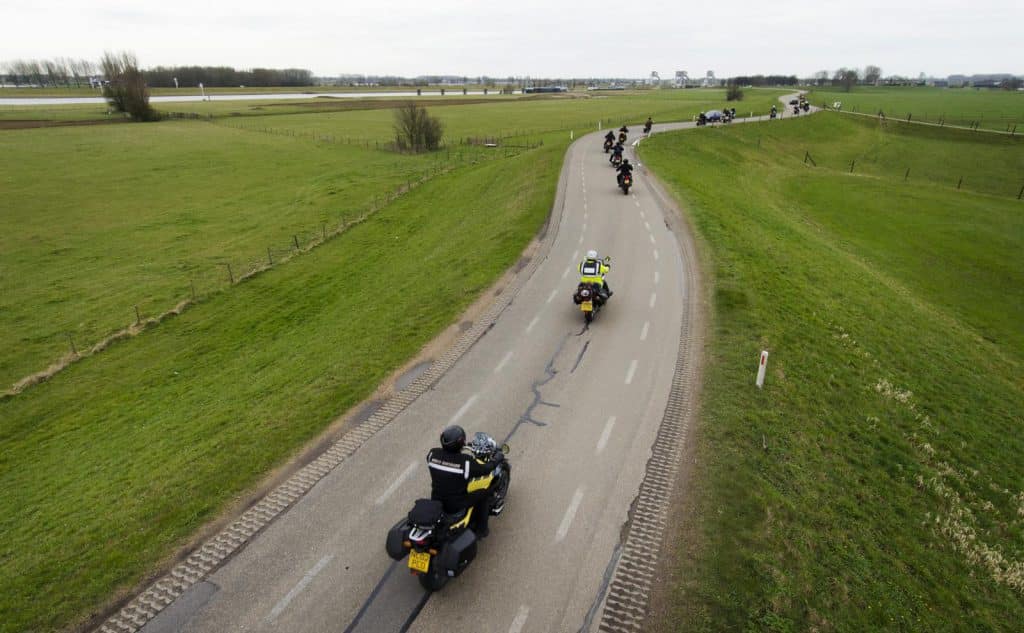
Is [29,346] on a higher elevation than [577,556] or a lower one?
lower

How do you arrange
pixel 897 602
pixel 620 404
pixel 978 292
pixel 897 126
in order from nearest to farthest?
1. pixel 897 602
2. pixel 620 404
3. pixel 978 292
4. pixel 897 126

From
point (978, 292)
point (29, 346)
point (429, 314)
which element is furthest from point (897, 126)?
point (29, 346)

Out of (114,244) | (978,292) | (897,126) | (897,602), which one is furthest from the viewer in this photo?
(897,126)

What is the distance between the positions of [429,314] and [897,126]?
94.9m

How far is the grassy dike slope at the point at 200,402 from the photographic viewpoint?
980cm

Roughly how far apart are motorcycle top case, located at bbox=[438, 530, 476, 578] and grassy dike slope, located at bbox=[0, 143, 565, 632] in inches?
207

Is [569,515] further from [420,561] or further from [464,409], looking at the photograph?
[464,409]

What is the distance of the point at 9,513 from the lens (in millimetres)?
12453

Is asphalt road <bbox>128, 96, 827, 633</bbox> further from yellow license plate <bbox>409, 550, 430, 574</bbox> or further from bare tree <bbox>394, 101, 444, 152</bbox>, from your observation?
bare tree <bbox>394, 101, 444, 152</bbox>

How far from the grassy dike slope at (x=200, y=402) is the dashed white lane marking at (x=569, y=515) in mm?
6433

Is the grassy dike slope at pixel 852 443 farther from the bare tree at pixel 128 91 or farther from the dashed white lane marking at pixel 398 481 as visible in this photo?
the bare tree at pixel 128 91

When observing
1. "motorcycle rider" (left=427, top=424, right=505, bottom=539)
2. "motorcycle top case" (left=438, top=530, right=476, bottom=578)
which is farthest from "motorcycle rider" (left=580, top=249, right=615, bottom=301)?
"motorcycle top case" (left=438, top=530, right=476, bottom=578)

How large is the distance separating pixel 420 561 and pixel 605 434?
572 centimetres

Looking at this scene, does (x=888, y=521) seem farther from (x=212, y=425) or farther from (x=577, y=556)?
(x=212, y=425)
